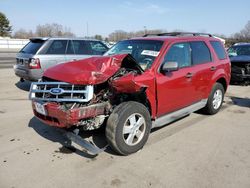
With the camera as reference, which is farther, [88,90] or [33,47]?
[33,47]

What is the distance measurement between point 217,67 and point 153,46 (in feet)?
6.63

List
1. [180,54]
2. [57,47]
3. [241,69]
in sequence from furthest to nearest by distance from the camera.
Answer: [241,69]
[57,47]
[180,54]

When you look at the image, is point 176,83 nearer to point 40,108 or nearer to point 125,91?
point 125,91

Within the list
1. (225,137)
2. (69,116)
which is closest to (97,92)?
(69,116)

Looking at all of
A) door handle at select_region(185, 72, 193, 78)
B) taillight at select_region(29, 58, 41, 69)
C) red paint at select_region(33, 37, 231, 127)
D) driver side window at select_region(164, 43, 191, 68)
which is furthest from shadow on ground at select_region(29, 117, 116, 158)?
taillight at select_region(29, 58, 41, 69)

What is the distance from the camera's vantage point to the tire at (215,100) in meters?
6.14

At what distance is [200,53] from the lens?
568 cm

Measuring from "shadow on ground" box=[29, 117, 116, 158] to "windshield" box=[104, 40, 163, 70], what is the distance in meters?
1.46

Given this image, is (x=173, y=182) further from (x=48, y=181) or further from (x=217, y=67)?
(x=217, y=67)

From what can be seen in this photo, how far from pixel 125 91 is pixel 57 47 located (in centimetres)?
546

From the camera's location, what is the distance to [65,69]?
4227 mm

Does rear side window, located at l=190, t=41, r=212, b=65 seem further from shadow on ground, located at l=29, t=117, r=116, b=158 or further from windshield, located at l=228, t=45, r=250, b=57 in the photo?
windshield, located at l=228, t=45, r=250, b=57

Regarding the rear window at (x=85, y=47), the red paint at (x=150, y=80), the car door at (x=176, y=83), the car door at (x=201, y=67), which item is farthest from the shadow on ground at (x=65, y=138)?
the rear window at (x=85, y=47)

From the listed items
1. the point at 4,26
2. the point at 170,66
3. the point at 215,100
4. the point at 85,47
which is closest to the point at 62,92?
the point at 170,66
